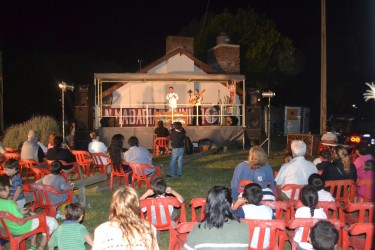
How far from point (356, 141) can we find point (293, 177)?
6.79 m

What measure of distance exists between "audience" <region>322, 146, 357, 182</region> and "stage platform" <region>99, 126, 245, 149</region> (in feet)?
31.7

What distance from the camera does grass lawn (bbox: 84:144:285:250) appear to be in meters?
6.49

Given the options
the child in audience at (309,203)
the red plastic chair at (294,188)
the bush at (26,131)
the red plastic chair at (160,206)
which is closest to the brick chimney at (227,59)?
the bush at (26,131)

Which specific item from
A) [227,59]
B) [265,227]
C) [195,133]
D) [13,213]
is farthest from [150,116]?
[265,227]

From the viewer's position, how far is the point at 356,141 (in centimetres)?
1176

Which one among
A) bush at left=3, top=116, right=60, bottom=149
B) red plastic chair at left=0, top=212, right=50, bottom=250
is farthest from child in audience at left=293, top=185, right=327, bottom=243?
bush at left=3, top=116, right=60, bottom=149

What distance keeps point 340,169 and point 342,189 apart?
0.31 metres

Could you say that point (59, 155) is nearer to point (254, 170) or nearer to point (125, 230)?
point (254, 170)

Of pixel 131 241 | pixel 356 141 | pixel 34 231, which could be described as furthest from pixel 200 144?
pixel 131 241

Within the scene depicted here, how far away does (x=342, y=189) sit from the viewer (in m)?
6.19

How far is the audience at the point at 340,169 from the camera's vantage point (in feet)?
20.0

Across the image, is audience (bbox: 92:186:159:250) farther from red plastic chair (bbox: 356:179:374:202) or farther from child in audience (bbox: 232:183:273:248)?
red plastic chair (bbox: 356:179:374:202)

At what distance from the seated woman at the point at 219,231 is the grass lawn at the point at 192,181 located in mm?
2047

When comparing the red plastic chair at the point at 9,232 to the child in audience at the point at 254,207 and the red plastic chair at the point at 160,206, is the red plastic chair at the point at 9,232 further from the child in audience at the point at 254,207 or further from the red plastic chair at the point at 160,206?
the child in audience at the point at 254,207
